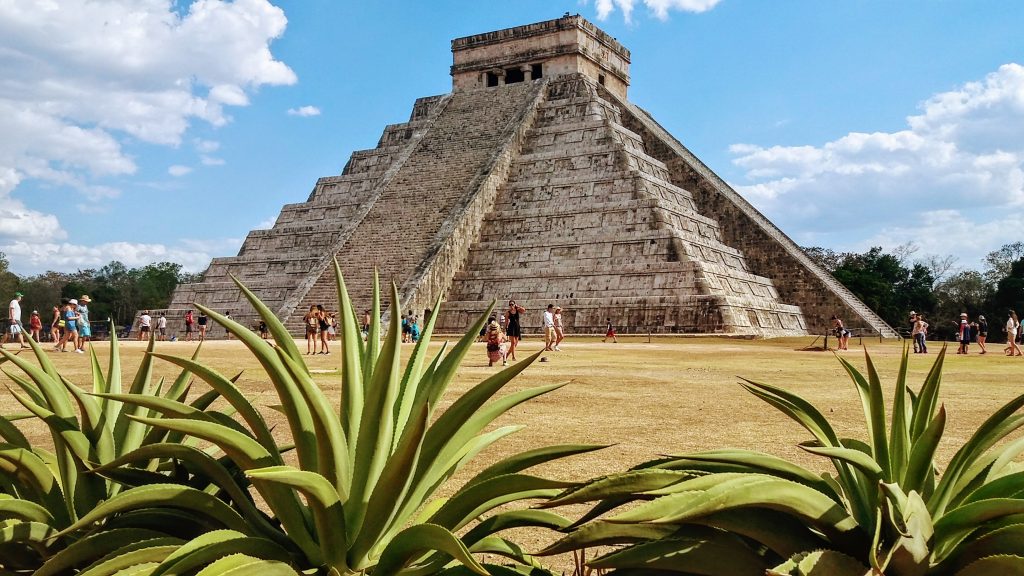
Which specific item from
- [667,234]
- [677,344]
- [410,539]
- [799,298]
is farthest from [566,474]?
[799,298]

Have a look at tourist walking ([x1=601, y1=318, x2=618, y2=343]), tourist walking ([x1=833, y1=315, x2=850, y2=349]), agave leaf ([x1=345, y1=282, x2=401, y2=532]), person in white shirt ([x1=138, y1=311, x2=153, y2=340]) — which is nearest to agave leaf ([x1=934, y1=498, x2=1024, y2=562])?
agave leaf ([x1=345, y1=282, x2=401, y2=532])

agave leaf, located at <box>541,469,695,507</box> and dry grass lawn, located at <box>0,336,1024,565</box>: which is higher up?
agave leaf, located at <box>541,469,695,507</box>

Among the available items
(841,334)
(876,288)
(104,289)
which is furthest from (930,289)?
(104,289)

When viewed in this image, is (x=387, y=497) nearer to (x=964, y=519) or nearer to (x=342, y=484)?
(x=342, y=484)

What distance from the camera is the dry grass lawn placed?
6105mm

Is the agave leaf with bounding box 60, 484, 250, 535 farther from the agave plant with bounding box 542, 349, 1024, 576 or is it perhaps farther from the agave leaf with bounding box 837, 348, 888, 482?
the agave leaf with bounding box 837, 348, 888, 482

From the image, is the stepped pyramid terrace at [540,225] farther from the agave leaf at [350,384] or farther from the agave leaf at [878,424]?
the agave leaf at [350,384]

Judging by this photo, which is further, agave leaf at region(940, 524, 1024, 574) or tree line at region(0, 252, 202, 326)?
tree line at region(0, 252, 202, 326)

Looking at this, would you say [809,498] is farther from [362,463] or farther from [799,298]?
[799,298]

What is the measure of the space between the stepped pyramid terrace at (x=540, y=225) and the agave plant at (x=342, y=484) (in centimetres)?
2111

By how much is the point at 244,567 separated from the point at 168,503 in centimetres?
46

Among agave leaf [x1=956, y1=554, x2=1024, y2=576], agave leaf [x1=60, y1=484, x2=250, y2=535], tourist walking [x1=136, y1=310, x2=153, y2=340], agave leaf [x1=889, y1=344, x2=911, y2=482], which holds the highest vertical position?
tourist walking [x1=136, y1=310, x2=153, y2=340]

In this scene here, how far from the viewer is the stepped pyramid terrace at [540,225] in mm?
25078

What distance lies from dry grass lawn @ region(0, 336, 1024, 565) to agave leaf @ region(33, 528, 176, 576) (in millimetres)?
1307
